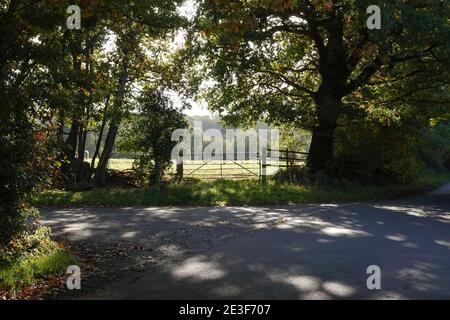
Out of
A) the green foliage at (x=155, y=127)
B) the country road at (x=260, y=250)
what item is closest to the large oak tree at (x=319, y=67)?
the green foliage at (x=155, y=127)

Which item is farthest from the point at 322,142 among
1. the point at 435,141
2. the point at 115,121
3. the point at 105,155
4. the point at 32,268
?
the point at 32,268

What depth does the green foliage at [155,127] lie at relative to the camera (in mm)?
20828

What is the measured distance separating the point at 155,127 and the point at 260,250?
12920mm

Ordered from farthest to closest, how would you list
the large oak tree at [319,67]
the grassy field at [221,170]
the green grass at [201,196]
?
the grassy field at [221,170] < the large oak tree at [319,67] < the green grass at [201,196]

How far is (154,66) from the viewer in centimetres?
1947

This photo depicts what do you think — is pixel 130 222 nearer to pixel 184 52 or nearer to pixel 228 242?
pixel 228 242

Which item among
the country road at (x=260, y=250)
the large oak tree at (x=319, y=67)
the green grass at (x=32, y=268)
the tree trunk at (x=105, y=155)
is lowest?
the country road at (x=260, y=250)

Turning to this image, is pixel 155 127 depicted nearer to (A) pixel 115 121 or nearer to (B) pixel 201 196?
(A) pixel 115 121

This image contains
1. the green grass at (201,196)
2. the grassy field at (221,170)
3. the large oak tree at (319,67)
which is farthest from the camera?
the grassy field at (221,170)

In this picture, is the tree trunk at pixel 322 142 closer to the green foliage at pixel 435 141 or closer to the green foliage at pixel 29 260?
the green foliage at pixel 435 141

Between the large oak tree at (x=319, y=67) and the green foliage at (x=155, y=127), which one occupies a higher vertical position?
the large oak tree at (x=319, y=67)

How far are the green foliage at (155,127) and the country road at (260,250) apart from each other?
6.74 metres
